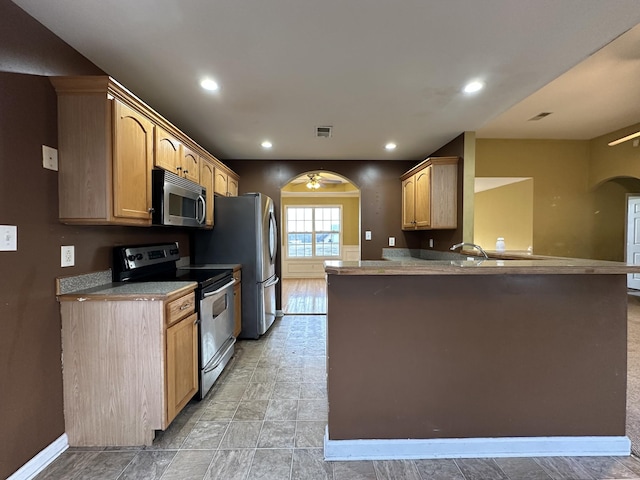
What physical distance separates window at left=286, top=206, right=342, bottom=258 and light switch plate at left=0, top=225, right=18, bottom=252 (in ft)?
22.7

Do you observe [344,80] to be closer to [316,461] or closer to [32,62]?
[32,62]

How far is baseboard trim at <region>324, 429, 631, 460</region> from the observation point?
5.32ft

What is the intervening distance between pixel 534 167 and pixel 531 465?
4.33 m

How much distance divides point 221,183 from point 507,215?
4991mm

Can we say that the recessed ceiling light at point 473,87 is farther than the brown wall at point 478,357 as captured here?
Yes

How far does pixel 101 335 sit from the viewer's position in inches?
66.5

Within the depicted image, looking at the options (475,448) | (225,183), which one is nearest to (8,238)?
(225,183)

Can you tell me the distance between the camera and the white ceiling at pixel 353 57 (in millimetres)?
1479

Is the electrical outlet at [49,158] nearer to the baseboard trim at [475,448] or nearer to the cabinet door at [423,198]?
the baseboard trim at [475,448]

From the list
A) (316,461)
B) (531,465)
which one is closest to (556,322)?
(531,465)

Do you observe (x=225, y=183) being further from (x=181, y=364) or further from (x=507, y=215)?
(x=507, y=215)

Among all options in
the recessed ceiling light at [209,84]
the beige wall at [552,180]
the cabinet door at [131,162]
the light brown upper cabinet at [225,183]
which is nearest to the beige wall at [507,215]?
the beige wall at [552,180]

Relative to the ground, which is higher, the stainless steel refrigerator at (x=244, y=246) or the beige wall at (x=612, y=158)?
the beige wall at (x=612, y=158)

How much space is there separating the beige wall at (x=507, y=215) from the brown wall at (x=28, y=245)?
5.32m
